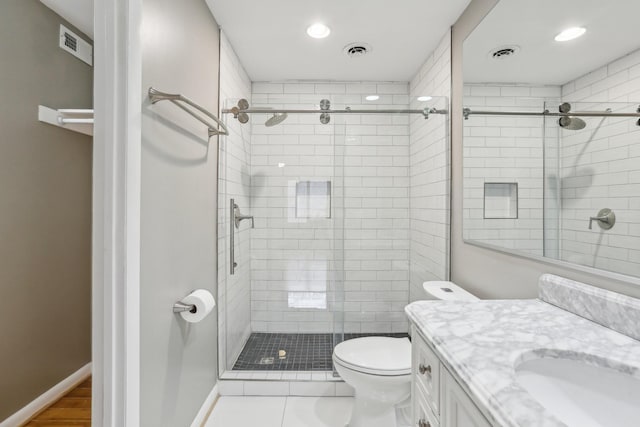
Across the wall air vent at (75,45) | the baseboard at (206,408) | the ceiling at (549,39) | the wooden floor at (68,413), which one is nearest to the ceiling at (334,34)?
the ceiling at (549,39)

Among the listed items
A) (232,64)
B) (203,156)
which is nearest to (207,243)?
(203,156)

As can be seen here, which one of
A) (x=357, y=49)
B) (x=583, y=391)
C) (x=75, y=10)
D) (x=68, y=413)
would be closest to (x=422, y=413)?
(x=583, y=391)

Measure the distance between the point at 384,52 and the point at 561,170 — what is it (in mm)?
1631

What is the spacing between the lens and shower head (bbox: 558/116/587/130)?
103cm

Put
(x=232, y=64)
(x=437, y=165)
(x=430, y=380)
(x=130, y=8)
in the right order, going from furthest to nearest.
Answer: (x=232, y=64), (x=437, y=165), (x=130, y=8), (x=430, y=380)

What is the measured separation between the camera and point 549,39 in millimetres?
1191

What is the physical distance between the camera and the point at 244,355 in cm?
224

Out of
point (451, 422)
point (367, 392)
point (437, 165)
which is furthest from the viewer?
point (437, 165)

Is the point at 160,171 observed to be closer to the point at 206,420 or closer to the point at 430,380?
the point at 430,380

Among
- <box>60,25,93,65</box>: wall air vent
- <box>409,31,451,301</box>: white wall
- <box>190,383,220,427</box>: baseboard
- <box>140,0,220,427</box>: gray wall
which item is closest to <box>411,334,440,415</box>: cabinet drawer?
<box>140,0,220,427</box>: gray wall

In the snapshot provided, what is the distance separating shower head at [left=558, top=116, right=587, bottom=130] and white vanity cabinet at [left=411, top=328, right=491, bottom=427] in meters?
0.88

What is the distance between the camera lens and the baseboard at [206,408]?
1.69 meters

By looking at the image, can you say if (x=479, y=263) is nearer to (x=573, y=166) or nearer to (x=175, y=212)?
(x=573, y=166)

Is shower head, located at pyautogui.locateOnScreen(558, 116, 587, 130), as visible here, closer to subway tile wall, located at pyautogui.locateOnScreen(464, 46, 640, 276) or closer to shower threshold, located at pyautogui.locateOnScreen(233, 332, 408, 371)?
subway tile wall, located at pyautogui.locateOnScreen(464, 46, 640, 276)
